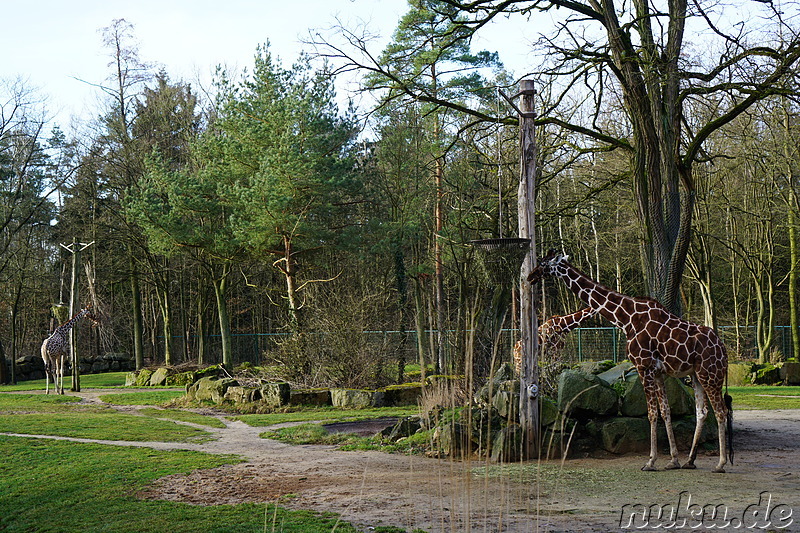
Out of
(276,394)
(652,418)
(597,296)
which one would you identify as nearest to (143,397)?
(276,394)

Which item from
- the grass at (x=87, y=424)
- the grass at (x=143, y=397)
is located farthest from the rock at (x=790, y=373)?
the grass at (x=87, y=424)

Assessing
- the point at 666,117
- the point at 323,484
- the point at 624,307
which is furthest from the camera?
the point at 666,117

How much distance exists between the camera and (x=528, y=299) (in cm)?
1035

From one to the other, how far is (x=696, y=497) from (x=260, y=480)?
4.82m

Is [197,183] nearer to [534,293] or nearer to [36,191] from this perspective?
[36,191]

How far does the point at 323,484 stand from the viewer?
28.3 feet

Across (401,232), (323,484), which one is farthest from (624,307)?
(401,232)

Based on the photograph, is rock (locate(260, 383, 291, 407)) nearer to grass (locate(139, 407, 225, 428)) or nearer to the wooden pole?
grass (locate(139, 407, 225, 428))

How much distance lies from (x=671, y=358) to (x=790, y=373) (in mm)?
17573

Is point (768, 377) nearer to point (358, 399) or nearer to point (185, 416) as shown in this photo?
point (358, 399)

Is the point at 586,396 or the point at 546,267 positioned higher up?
the point at 546,267

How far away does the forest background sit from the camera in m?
13.3

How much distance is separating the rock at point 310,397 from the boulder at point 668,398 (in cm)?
935

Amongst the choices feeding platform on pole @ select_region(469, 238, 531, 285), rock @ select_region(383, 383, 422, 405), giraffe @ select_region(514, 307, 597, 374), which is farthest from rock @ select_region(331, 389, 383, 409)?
giraffe @ select_region(514, 307, 597, 374)
